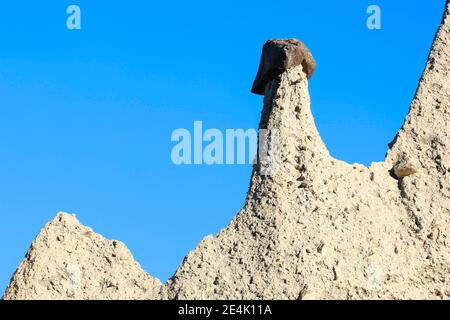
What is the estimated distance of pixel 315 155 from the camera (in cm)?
1702

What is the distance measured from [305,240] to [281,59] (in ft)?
9.85

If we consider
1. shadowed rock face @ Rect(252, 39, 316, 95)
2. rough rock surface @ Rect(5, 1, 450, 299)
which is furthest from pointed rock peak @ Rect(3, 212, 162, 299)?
shadowed rock face @ Rect(252, 39, 316, 95)

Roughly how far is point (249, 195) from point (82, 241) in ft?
8.35

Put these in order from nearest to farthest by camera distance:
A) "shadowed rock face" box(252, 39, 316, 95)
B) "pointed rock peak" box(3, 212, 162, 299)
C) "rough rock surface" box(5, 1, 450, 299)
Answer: "rough rock surface" box(5, 1, 450, 299) < "pointed rock peak" box(3, 212, 162, 299) < "shadowed rock face" box(252, 39, 316, 95)

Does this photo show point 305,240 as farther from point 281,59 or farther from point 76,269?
point 76,269

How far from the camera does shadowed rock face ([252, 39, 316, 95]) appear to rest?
1752 centimetres

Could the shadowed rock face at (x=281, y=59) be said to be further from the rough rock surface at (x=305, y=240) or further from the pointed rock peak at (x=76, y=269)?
the pointed rock peak at (x=76, y=269)

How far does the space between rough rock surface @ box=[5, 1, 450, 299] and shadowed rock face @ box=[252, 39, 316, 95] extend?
15cm

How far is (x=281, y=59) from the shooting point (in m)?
17.5

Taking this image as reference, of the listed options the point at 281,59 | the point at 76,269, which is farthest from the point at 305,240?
the point at 76,269

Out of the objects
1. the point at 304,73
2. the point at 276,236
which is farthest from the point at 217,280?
the point at 304,73

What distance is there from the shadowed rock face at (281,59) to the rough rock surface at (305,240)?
0.50ft

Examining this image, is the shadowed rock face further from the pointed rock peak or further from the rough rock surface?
the pointed rock peak
